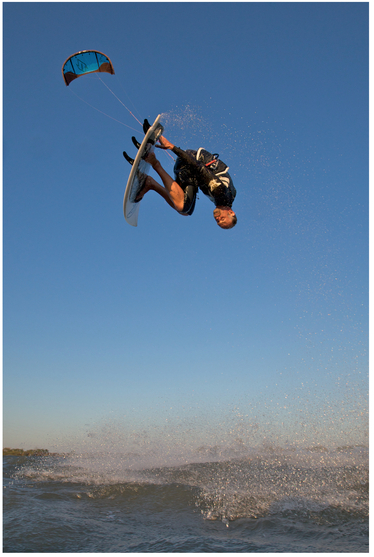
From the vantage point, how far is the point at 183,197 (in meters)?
5.22

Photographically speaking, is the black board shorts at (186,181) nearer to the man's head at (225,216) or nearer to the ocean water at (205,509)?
the man's head at (225,216)

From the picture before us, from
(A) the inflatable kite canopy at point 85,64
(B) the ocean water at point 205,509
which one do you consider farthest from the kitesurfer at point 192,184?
(B) the ocean water at point 205,509

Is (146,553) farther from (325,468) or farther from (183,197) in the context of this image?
(325,468)

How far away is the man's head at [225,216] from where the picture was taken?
5293 millimetres

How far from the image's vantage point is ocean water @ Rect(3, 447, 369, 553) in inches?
219

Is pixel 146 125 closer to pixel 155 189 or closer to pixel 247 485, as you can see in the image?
pixel 155 189

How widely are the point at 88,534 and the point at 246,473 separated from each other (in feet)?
19.4

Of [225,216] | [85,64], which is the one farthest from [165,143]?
[85,64]

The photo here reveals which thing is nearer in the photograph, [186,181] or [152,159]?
[152,159]

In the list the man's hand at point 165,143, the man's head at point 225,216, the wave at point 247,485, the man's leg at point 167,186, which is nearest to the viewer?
the man's hand at point 165,143

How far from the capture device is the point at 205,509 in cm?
742

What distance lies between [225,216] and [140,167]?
1511 mm

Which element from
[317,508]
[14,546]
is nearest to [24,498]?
[14,546]

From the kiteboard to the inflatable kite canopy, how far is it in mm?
1626
